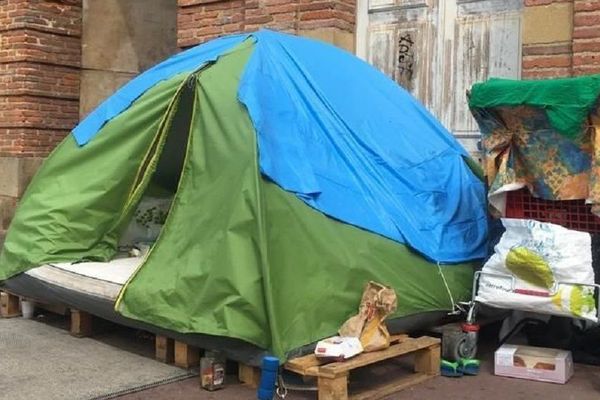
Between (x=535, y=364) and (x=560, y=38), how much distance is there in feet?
9.11

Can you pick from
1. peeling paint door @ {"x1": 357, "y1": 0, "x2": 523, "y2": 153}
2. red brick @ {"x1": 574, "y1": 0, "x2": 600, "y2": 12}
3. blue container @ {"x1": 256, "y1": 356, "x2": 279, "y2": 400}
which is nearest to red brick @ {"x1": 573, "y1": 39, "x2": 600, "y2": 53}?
red brick @ {"x1": 574, "y1": 0, "x2": 600, "y2": 12}

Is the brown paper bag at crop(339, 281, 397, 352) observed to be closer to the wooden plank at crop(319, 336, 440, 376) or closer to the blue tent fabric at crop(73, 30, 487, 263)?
the wooden plank at crop(319, 336, 440, 376)

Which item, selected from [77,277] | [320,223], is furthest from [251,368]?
[77,277]

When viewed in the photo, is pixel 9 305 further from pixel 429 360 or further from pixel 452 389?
pixel 452 389

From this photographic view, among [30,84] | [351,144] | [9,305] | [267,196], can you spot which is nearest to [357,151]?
[351,144]

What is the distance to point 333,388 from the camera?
4.11 meters

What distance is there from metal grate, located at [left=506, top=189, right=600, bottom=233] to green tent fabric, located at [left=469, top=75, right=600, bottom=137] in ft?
1.71

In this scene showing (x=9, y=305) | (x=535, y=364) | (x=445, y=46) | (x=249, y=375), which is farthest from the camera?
(x=445, y=46)

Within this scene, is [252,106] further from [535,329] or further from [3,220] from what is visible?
[3,220]

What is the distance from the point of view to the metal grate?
15.9 ft

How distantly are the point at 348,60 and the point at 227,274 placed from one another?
2.30 meters

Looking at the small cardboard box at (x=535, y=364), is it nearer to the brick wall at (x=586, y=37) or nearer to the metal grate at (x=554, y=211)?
the metal grate at (x=554, y=211)

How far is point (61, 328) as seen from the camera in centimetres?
593

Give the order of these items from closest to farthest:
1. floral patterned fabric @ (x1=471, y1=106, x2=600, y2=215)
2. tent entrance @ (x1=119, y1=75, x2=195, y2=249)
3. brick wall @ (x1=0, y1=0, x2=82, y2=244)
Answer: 1. floral patterned fabric @ (x1=471, y1=106, x2=600, y2=215)
2. tent entrance @ (x1=119, y1=75, x2=195, y2=249)
3. brick wall @ (x1=0, y1=0, x2=82, y2=244)
